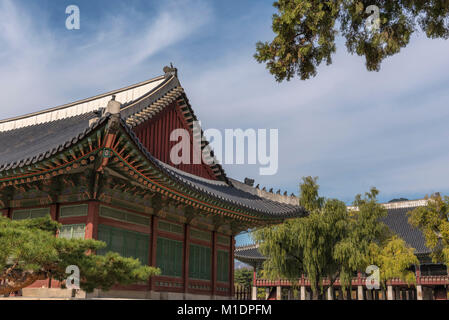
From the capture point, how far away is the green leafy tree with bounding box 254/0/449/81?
9.02 m

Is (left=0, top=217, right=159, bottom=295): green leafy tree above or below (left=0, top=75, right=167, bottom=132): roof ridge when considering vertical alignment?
below

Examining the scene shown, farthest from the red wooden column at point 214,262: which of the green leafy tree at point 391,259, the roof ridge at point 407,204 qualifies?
the roof ridge at point 407,204

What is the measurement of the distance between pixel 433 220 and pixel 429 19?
20522 millimetres

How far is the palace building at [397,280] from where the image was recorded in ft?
136

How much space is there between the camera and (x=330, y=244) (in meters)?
31.0

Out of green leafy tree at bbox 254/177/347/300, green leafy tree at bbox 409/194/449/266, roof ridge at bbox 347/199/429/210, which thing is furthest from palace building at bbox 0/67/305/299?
roof ridge at bbox 347/199/429/210

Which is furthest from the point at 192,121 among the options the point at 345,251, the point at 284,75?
the point at 345,251

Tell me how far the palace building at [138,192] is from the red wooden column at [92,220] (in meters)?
0.03

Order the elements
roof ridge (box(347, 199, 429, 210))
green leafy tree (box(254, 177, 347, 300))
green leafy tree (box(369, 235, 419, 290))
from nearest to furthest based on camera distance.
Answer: green leafy tree (box(369, 235, 419, 290)) → green leafy tree (box(254, 177, 347, 300)) → roof ridge (box(347, 199, 429, 210))

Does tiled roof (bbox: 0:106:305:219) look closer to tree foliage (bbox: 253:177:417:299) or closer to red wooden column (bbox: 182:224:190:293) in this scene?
red wooden column (bbox: 182:224:190:293)

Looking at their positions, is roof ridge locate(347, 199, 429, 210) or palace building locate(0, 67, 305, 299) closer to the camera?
palace building locate(0, 67, 305, 299)

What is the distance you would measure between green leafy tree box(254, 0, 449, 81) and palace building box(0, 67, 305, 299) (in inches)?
155

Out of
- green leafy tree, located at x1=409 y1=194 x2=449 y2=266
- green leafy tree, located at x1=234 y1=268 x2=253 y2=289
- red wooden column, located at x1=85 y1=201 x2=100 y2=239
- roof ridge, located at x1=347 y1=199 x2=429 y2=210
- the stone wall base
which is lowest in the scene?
green leafy tree, located at x1=234 y1=268 x2=253 y2=289
